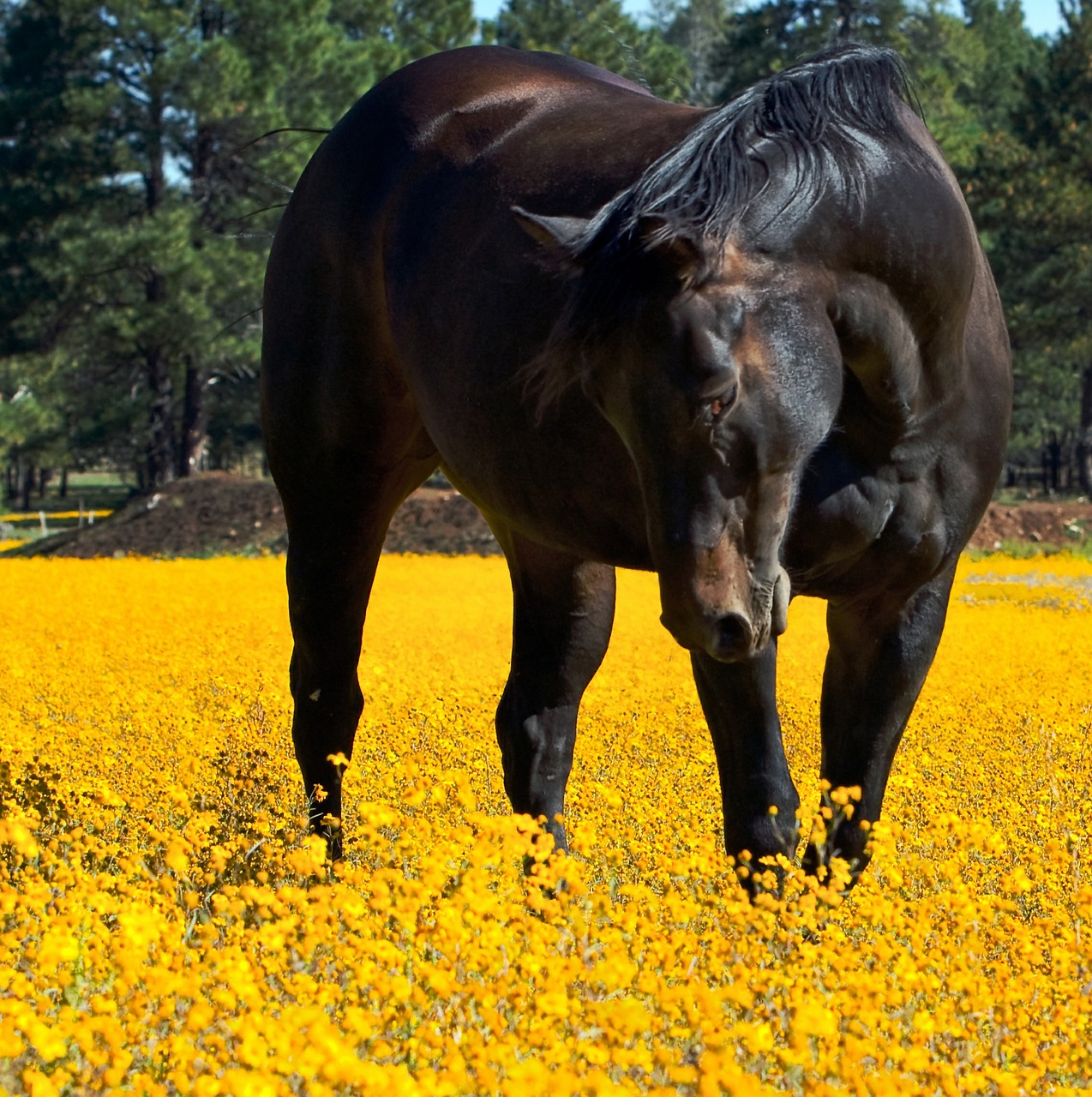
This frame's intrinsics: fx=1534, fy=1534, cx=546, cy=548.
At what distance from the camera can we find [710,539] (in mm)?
2668

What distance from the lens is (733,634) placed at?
2.69 meters

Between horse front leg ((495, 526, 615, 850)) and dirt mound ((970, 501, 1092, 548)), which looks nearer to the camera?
horse front leg ((495, 526, 615, 850))

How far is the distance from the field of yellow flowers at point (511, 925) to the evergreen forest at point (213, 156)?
21336mm

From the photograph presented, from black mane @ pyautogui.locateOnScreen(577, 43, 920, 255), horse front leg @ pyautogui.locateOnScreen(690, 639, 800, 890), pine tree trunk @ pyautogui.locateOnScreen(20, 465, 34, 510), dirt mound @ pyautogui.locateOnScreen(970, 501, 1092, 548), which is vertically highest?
black mane @ pyautogui.locateOnScreen(577, 43, 920, 255)

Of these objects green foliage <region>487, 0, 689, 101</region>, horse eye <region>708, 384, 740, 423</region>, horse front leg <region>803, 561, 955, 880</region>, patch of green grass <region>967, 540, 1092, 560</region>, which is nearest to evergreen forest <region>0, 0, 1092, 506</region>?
green foliage <region>487, 0, 689, 101</region>

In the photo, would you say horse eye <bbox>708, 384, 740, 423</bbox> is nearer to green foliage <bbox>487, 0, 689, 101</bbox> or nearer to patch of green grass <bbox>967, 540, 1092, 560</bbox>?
patch of green grass <bbox>967, 540, 1092, 560</bbox>

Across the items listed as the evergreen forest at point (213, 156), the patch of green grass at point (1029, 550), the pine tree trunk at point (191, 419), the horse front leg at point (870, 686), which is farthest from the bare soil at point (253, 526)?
the horse front leg at point (870, 686)

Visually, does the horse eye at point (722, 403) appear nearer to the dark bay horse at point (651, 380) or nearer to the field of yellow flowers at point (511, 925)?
the dark bay horse at point (651, 380)

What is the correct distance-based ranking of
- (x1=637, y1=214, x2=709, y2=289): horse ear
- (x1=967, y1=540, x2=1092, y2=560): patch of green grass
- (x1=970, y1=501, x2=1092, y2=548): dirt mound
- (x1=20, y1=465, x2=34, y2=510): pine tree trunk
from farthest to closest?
(x1=20, y1=465, x2=34, y2=510): pine tree trunk → (x1=970, y1=501, x2=1092, y2=548): dirt mound → (x1=967, y1=540, x2=1092, y2=560): patch of green grass → (x1=637, y1=214, x2=709, y2=289): horse ear

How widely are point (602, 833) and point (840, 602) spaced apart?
40.5 inches

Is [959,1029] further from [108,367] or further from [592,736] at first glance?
[108,367]

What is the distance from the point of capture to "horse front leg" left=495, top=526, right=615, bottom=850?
439 centimetres

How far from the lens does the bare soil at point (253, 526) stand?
21859 mm

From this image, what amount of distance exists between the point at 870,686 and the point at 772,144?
126 centimetres
